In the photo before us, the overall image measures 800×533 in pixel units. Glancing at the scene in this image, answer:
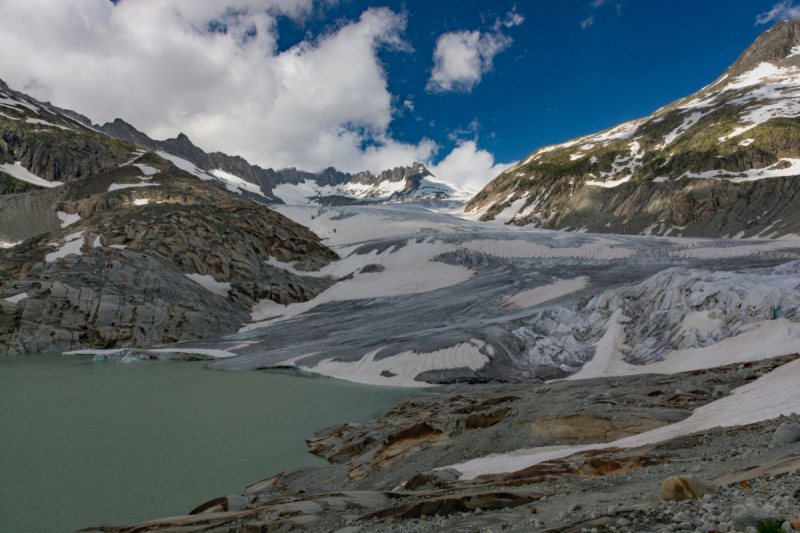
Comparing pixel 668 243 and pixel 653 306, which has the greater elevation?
pixel 668 243

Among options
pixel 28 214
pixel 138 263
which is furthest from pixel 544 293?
pixel 28 214

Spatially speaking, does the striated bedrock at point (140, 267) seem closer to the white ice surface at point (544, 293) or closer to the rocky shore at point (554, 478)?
the white ice surface at point (544, 293)

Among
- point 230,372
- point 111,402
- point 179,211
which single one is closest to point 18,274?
point 179,211

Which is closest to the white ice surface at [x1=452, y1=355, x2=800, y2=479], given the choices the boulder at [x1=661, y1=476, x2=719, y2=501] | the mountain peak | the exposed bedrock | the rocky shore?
the rocky shore

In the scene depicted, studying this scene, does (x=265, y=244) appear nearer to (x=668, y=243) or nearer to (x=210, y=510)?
(x=668, y=243)

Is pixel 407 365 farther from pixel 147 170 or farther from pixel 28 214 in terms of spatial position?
pixel 147 170
